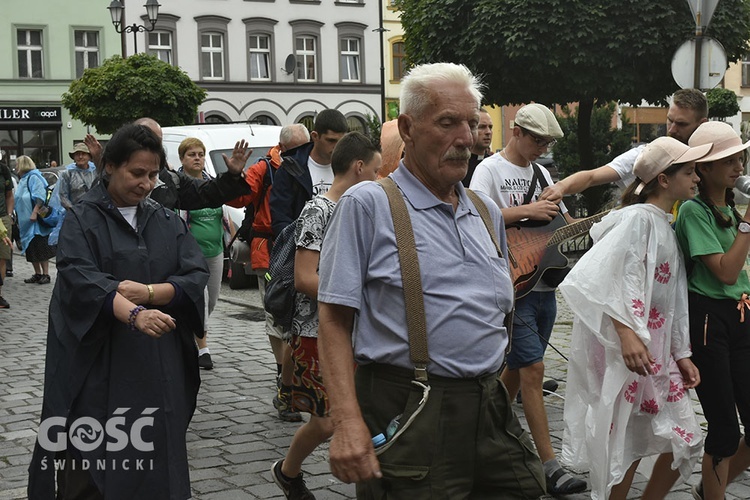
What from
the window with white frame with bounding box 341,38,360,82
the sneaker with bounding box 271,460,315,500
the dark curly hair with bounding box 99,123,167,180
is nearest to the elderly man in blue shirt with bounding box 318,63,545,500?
the dark curly hair with bounding box 99,123,167,180

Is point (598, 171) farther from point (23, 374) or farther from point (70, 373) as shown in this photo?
point (23, 374)

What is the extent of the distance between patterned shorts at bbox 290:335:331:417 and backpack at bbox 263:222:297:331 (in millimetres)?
145

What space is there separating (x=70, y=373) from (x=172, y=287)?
1.72ft

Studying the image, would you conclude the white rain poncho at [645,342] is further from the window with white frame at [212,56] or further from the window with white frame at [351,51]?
the window with white frame at [351,51]

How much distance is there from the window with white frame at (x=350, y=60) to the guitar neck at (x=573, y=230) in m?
44.7

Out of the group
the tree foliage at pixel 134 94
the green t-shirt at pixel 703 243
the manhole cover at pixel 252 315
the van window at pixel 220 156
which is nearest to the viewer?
the green t-shirt at pixel 703 243

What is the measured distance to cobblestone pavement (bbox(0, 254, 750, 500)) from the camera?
18.1ft

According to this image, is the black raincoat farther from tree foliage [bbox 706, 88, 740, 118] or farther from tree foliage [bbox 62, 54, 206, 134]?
tree foliage [bbox 62, 54, 206, 134]

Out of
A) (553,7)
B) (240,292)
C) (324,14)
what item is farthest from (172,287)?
(324,14)

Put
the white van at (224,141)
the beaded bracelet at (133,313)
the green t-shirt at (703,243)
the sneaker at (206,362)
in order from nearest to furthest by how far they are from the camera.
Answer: the beaded bracelet at (133,313) → the green t-shirt at (703,243) → the sneaker at (206,362) → the white van at (224,141)

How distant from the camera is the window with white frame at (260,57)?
48562 millimetres

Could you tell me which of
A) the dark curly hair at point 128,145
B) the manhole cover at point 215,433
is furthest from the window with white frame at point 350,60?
the dark curly hair at point 128,145

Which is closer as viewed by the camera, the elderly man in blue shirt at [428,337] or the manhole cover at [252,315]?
the elderly man in blue shirt at [428,337]

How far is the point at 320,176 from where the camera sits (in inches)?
258
